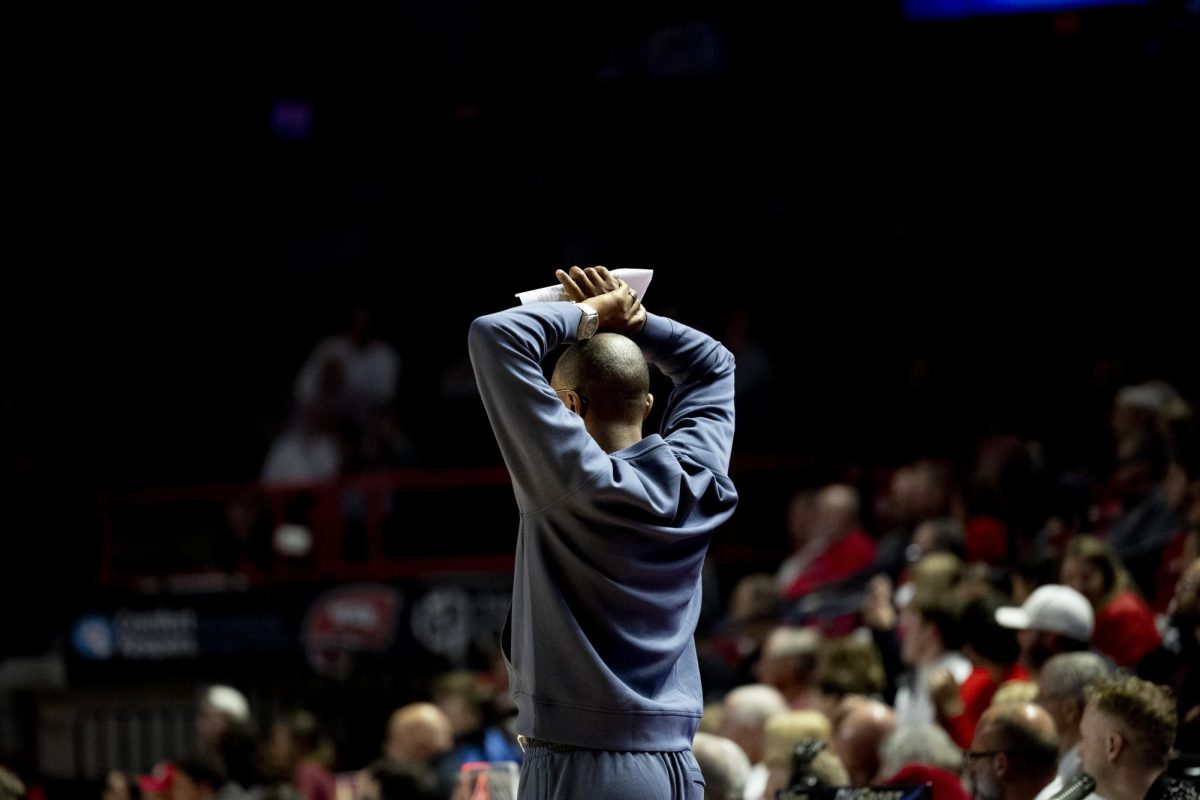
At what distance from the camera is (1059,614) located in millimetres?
6402

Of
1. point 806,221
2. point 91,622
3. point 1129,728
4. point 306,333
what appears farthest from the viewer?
point 306,333

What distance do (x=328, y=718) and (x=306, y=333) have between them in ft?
18.5

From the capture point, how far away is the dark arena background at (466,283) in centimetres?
1163

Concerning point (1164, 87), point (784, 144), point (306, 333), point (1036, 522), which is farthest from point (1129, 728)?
point (306, 333)

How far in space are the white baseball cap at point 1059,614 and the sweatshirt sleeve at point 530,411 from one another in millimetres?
3376

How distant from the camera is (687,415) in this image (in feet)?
12.8

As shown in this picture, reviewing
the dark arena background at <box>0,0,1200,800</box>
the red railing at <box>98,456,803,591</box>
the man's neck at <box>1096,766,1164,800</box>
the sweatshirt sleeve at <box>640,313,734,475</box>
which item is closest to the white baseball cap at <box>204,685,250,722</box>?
the dark arena background at <box>0,0,1200,800</box>

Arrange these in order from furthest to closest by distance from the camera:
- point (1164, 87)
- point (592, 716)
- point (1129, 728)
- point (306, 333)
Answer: point (306, 333) → point (1164, 87) → point (1129, 728) → point (592, 716)

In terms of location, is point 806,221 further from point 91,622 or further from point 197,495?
point 91,622

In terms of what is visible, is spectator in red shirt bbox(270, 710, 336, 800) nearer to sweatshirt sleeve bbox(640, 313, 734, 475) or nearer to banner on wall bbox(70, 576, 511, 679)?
banner on wall bbox(70, 576, 511, 679)

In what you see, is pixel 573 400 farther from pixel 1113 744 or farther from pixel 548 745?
pixel 1113 744

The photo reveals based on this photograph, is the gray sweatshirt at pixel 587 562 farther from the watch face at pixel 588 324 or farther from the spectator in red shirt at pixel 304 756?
the spectator in red shirt at pixel 304 756

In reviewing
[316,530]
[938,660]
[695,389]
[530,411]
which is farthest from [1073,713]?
[316,530]

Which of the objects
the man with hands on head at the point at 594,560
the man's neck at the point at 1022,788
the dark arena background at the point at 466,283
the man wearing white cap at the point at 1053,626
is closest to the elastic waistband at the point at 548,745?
the man with hands on head at the point at 594,560
